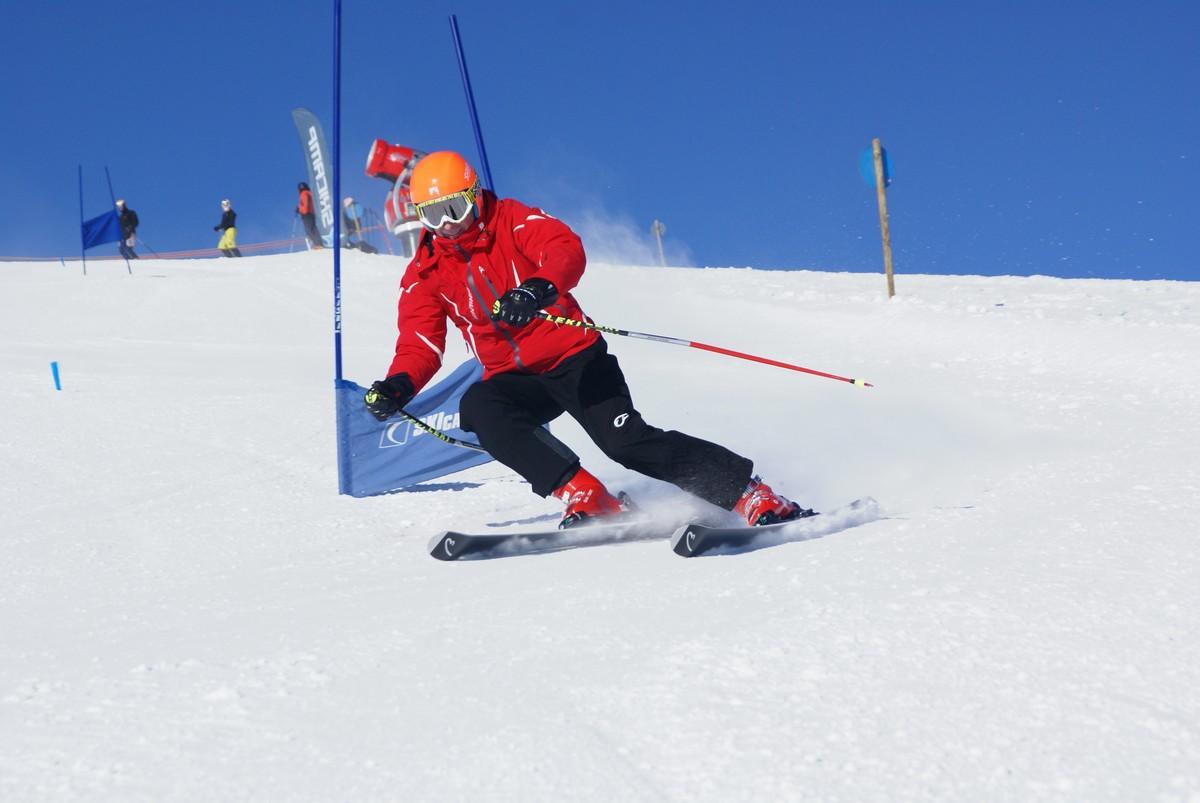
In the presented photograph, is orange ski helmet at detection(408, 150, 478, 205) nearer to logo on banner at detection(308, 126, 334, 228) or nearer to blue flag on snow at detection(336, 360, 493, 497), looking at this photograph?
blue flag on snow at detection(336, 360, 493, 497)

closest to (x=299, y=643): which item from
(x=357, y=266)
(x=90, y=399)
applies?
(x=90, y=399)

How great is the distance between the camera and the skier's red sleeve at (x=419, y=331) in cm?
440

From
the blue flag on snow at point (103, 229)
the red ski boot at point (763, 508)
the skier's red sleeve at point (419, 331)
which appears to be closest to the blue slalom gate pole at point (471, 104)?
the skier's red sleeve at point (419, 331)

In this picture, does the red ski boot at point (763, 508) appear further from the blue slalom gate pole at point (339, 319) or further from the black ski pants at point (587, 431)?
the blue slalom gate pole at point (339, 319)

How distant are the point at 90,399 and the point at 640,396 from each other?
384cm

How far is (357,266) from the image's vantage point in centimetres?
1628

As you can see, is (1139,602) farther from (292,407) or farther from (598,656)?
(292,407)

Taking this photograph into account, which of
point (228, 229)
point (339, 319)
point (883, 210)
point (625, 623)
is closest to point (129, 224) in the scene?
point (228, 229)

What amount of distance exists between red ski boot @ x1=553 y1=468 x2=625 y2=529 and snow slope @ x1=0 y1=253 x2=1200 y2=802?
0.35 metres

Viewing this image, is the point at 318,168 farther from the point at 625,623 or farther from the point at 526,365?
the point at 625,623

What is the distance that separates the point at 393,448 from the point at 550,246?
169 centimetres

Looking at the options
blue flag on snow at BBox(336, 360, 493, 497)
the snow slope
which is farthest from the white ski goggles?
blue flag on snow at BBox(336, 360, 493, 497)

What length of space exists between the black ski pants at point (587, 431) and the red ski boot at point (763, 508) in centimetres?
4

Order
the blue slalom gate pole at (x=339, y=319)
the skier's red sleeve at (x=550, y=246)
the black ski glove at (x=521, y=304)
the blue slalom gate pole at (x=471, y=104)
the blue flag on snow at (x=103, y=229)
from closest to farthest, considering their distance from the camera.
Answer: the black ski glove at (x=521, y=304) → the skier's red sleeve at (x=550, y=246) → the blue slalom gate pole at (x=339, y=319) → the blue slalom gate pole at (x=471, y=104) → the blue flag on snow at (x=103, y=229)
